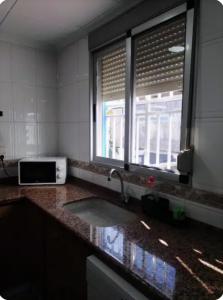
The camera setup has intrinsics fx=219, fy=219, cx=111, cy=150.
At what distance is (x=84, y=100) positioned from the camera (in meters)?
2.06

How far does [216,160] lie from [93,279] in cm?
83

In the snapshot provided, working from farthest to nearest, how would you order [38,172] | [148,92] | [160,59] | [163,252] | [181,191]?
[38,172]
[148,92]
[160,59]
[181,191]
[163,252]

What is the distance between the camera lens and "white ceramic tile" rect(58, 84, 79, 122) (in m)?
2.18

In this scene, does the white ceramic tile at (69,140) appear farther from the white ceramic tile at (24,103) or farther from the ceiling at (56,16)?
the ceiling at (56,16)

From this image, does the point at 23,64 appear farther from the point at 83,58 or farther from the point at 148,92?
the point at 148,92

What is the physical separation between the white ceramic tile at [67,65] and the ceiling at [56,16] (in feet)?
0.46

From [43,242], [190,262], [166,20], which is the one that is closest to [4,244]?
[43,242]

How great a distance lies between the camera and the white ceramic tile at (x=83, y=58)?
200cm

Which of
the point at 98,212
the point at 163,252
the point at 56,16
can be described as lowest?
the point at 98,212

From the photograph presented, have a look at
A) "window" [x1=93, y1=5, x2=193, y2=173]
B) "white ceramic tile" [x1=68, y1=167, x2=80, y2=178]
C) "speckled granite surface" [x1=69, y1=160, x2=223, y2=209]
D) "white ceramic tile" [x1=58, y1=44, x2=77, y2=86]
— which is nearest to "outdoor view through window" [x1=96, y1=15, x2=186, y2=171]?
"window" [x1=93, y1=5, x2=193, y2=173]

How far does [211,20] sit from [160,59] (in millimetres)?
364

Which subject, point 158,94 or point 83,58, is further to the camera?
point 83,58

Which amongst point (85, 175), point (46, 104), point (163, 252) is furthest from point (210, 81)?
point (46, 104)

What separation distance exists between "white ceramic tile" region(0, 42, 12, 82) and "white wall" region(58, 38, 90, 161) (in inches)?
19.8
